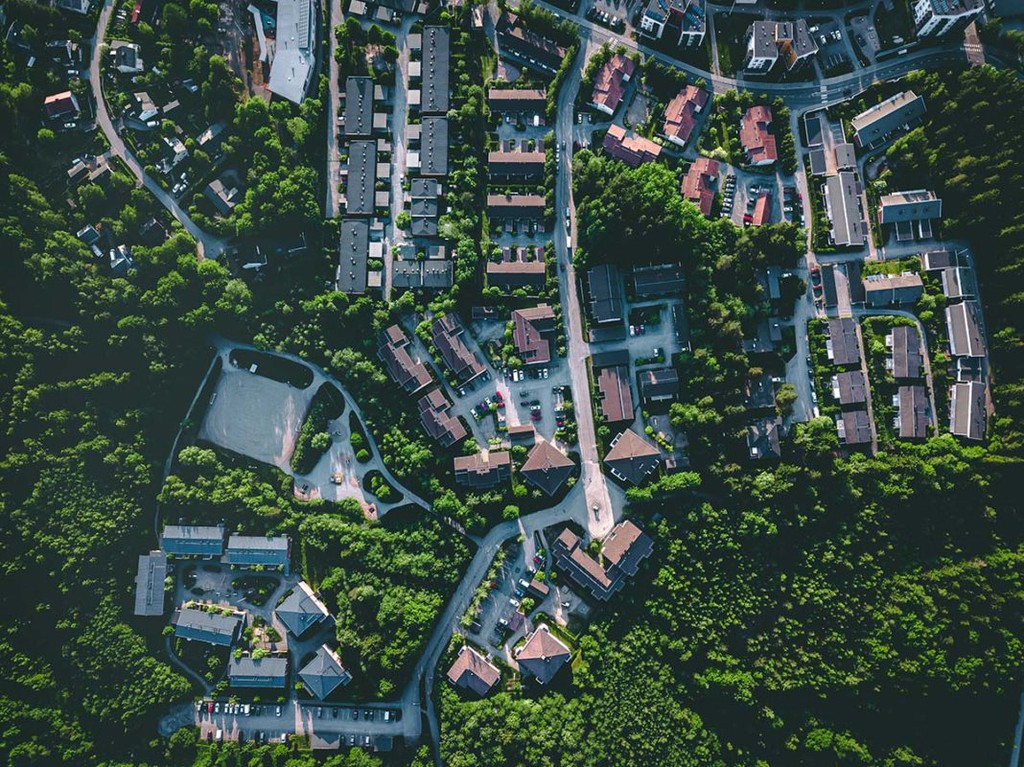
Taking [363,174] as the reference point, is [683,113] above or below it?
above

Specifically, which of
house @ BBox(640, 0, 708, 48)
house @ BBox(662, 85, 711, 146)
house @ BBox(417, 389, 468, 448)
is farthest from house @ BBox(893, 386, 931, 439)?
house @ BBox(417, 389, 468, 448)

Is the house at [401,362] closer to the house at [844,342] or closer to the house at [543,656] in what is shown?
the house at [543,656]

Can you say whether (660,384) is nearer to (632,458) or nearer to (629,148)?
(632,458)

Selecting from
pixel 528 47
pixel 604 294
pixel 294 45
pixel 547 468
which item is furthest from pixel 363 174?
pixel 547 468

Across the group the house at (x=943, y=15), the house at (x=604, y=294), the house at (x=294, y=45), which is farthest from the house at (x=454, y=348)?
the house at (x=943, y=15)

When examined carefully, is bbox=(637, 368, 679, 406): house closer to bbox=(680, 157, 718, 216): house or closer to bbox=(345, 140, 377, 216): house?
bbox=(680, 157, 718, 216): house

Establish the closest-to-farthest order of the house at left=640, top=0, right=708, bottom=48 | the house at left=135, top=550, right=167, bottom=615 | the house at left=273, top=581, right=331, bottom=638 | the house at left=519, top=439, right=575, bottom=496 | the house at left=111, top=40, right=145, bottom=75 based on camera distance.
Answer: the house at left=519, top=439, right=575, bottom=496, the house at left=640, top=0, right=708, bottom=48, the house at left=273, top=581, right=331, bottom=638, the house at left=135, top=550, right=167, bottom=615, the house at left=111, top=40, right=145, bottom=75
